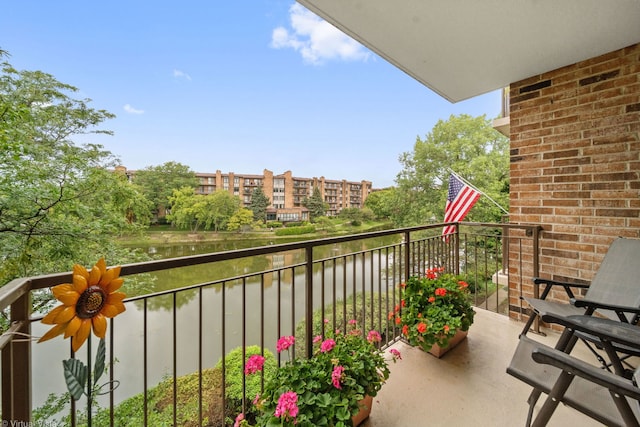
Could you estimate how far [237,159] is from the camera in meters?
30.0

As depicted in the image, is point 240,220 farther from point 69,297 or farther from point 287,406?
point 69,297

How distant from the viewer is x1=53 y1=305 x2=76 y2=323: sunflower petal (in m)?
0.74

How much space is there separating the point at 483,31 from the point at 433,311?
2.02 metres

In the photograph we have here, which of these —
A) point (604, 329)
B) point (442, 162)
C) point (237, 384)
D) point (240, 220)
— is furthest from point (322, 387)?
point (240, 220)

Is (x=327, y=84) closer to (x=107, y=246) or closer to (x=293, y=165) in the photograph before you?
(x=293, y=165)

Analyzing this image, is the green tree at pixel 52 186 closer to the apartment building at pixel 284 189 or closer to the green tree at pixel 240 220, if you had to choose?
the green tree at pixel 240 220

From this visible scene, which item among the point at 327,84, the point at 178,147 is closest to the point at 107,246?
the point at 178,147

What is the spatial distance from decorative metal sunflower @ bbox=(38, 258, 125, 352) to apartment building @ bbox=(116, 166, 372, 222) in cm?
2403

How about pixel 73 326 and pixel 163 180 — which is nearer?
pixel 73 326

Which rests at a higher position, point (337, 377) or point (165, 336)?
point (337, 377)

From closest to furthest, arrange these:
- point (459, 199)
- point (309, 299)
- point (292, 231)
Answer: point (309, 299) → point (459, 199) → point (292, 231)

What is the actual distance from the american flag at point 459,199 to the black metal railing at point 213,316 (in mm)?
473

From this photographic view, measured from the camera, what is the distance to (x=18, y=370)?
2.69 feet

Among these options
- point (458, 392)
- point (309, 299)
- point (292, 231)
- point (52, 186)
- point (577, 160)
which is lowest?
point (292, 231)
